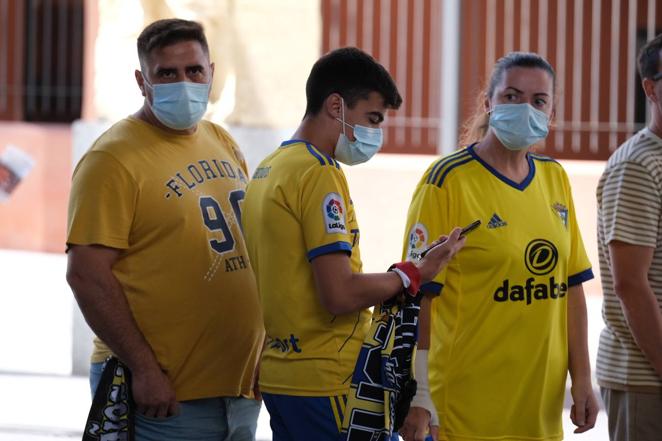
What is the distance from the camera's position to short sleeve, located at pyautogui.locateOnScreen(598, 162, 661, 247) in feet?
12.4

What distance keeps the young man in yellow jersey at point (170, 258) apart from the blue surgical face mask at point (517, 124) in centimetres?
84

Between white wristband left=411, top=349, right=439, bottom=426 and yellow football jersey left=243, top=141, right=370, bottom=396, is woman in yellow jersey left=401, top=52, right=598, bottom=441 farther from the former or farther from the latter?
yellow football jersey left=243, top=141, right=370, bottom=396

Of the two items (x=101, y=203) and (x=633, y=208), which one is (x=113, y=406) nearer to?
(x=101, y=203)

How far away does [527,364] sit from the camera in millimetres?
3746

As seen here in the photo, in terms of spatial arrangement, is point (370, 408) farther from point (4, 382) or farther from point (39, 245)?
point (39, 245)

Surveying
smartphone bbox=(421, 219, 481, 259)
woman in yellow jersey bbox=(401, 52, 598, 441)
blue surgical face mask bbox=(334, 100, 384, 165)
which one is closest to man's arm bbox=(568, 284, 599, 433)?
woman in yellow jersey bbox=(401, 52, 598, 441)

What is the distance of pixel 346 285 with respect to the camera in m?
3.34

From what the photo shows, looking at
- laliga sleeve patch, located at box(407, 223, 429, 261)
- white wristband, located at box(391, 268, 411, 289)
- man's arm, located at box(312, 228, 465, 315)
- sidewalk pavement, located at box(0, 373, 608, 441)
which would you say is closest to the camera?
man's arm, located at box(312, 228, 465, 315)

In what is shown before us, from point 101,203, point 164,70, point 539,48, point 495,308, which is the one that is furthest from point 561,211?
point 539,48

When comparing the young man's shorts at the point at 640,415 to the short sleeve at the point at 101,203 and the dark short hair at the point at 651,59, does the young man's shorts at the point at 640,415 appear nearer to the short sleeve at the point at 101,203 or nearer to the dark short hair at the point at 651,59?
the dark short hair at the point at 651,59

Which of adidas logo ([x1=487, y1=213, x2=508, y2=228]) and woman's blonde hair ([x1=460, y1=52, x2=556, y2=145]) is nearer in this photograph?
adidas logo ([x1=487, y1=213, x2=508, y2=228])

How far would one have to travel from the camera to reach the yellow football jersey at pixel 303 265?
3.38 metres

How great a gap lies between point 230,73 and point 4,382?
106 inches

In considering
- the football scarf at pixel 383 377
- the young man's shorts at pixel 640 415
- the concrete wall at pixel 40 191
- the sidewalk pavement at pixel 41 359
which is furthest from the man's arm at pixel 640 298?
the concrete wall at pixel 40 191
